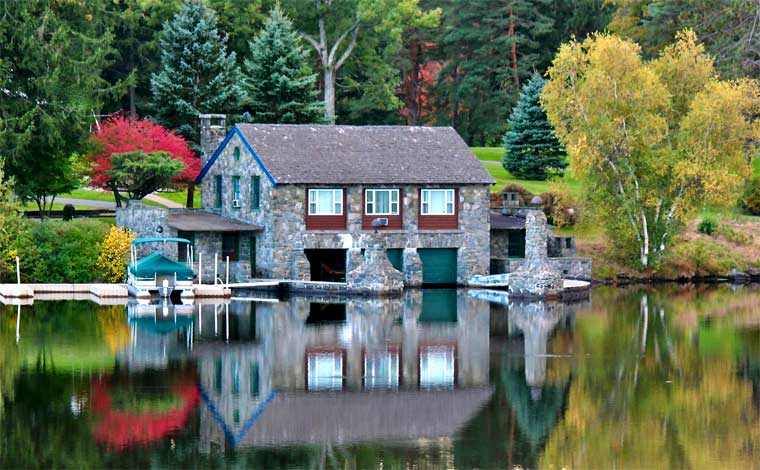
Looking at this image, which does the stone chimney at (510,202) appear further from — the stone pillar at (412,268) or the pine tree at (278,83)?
the pine tree at (278,83)

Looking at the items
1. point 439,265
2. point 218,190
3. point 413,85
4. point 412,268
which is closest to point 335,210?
point 412,268

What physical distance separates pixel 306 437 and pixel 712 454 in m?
7.80

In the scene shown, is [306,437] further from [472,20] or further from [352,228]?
[472,20]

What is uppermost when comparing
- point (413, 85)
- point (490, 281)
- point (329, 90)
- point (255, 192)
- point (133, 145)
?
point (413, 85)

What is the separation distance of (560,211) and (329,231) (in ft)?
48.4

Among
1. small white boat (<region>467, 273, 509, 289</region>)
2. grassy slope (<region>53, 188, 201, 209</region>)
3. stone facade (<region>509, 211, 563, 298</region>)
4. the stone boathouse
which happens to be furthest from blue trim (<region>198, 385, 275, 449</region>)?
grassy slope (<region>53, 188, 201, 209</region>)

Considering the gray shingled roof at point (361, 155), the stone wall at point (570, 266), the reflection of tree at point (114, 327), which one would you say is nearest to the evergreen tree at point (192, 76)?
the gray shingled roof at point (361, 155)

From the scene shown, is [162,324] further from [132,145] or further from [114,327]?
[132,145]

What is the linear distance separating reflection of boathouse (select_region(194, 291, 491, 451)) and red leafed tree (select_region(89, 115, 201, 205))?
1689 centimetres

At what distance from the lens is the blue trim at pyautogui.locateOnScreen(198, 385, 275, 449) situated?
29208 millimetres

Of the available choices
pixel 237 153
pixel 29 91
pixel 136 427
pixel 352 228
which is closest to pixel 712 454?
pixel 136 427

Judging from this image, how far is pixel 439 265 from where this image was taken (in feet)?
202

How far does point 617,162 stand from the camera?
64.3 meters

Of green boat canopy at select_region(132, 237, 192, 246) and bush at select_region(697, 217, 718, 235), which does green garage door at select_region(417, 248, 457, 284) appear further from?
bush at select_region(697, 217, 718, 235)
